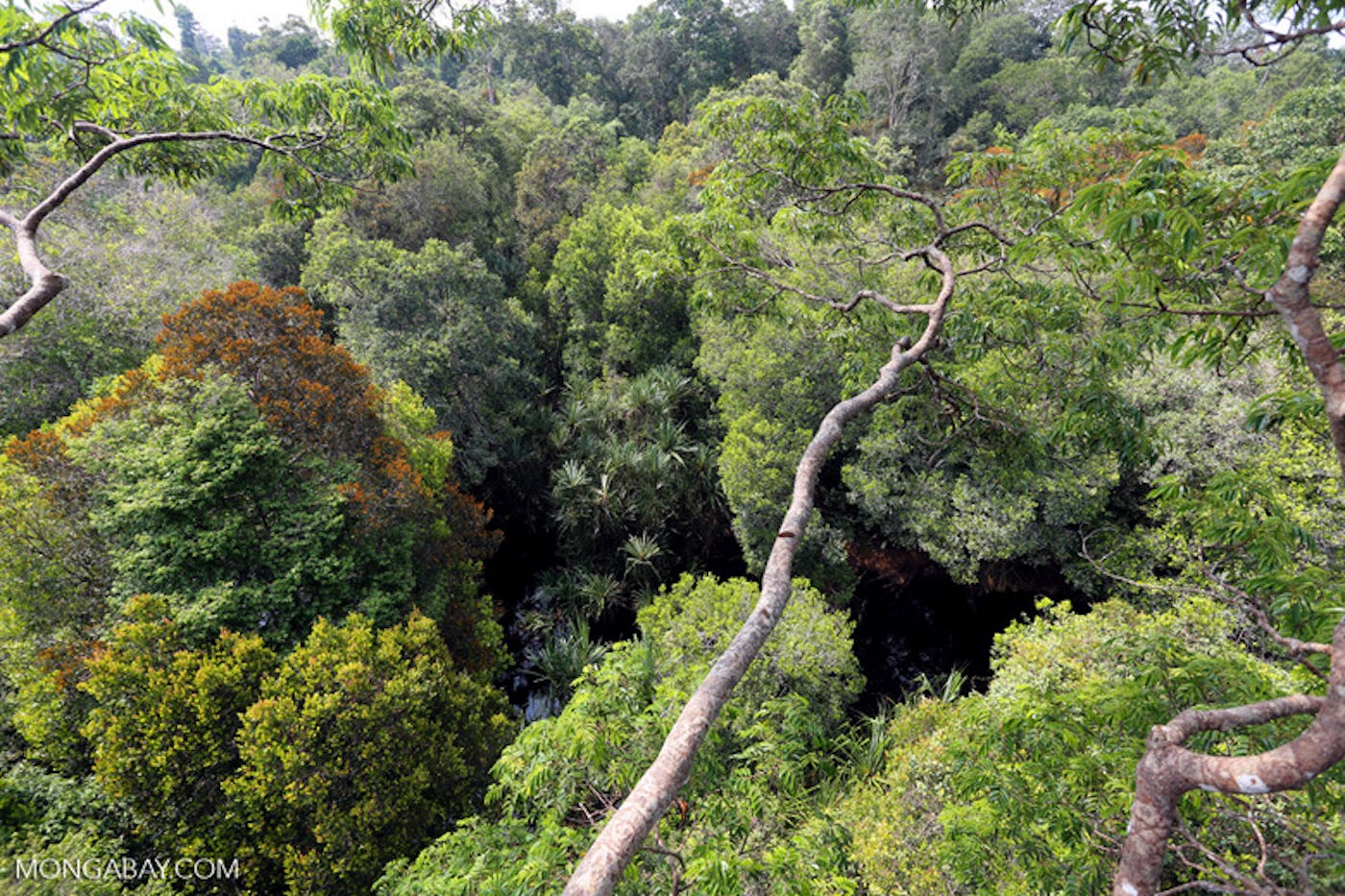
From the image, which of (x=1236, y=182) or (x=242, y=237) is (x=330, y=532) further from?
(x=242, y=237)

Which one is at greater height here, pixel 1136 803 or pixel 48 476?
pixel 48 476

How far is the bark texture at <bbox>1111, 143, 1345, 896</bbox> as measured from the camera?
4.69 feet

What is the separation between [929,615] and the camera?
10945 mm

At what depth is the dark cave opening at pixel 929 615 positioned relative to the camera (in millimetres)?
9797

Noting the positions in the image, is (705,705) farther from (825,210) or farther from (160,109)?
(160,109)

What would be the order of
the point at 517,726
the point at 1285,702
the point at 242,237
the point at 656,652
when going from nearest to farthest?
the point at 1285,702
the point at 517,726
the point at 656,652
the point at 242,237

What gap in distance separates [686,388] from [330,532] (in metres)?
7.94

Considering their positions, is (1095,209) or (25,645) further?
(25,645)

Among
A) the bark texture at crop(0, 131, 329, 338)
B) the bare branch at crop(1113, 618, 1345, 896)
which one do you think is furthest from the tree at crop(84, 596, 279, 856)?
the bare branch at crop(1113, 618, 1345, 896)

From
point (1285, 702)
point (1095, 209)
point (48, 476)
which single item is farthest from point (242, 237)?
point (1285, 702)

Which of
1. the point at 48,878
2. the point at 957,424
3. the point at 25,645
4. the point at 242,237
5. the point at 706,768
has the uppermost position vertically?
the point at 242,237

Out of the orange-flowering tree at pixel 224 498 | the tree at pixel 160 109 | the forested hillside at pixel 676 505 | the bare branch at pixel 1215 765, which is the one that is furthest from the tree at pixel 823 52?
the bare branch at pixel 1215 765

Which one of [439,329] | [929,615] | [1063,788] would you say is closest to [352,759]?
[1063,788]

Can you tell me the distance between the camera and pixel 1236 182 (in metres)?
2.59
